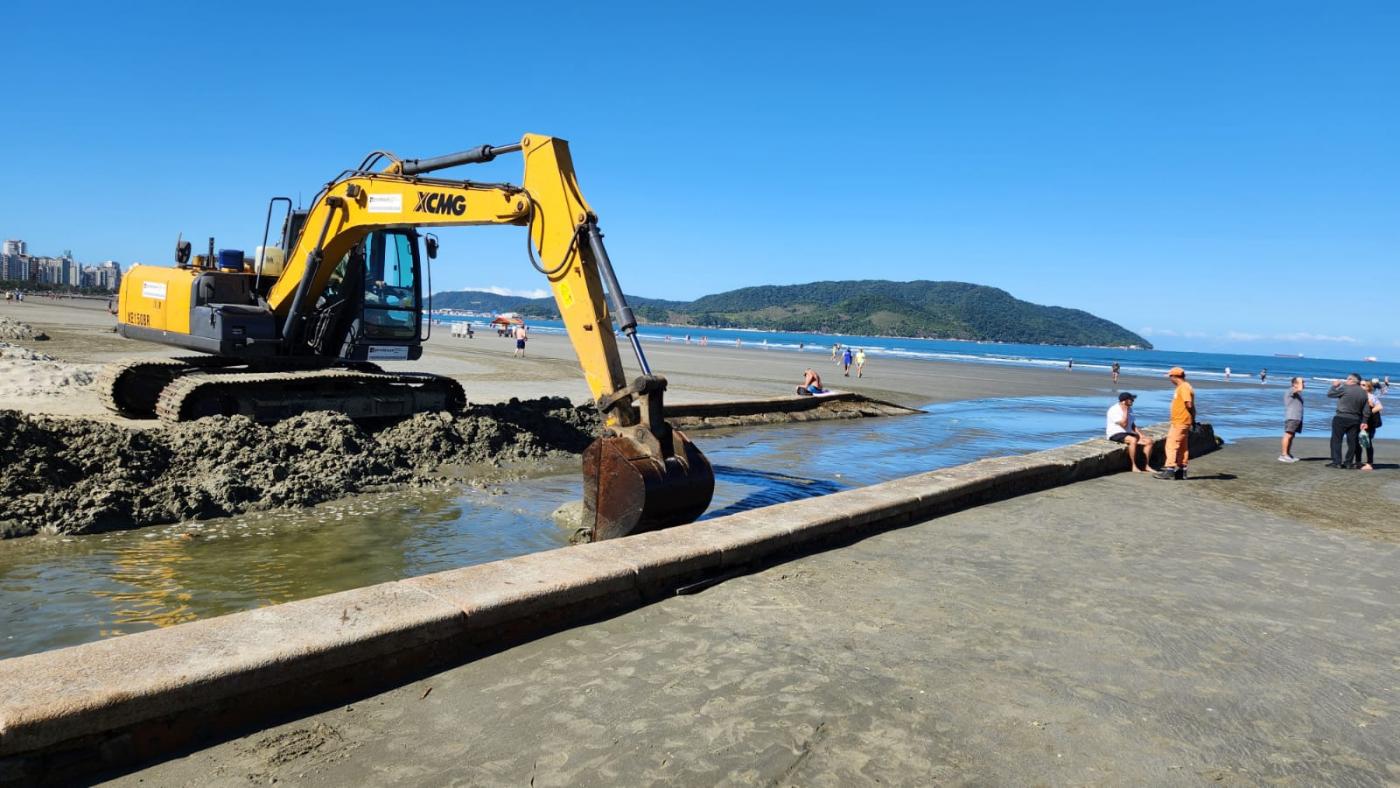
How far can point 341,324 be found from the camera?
12180 mm

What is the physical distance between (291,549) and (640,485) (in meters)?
2.75

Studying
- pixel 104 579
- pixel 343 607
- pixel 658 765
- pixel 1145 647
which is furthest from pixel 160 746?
pixel 1145 647

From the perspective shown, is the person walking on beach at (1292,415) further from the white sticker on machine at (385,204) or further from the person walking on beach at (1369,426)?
the white sticker on machine at (385,204)

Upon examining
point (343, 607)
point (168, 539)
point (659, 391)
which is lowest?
point (168, 539)

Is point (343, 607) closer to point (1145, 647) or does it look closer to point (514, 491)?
point (1145, 647)

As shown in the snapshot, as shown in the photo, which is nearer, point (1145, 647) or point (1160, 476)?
point (1145, 647)

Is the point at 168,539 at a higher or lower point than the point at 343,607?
lower

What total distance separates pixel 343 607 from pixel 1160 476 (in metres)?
11.0

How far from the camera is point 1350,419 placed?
14.2 m

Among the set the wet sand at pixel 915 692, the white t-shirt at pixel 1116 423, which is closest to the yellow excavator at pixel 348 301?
the wet sand at pixel 915 692

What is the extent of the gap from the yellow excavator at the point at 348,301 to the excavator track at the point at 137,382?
18 mm

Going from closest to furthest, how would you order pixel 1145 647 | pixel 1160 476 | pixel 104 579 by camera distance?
1. pixel 1145 647
2. pixel 104 579
3. pixel 1160 476

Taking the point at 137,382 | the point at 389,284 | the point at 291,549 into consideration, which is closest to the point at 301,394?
the point at 389,284

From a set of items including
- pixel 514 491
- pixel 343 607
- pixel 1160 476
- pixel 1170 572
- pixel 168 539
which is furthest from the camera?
pixel 1160 476
